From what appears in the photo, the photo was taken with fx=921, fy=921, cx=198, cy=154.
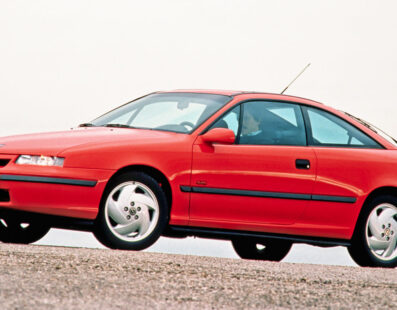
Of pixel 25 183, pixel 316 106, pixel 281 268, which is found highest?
pixel 316 106

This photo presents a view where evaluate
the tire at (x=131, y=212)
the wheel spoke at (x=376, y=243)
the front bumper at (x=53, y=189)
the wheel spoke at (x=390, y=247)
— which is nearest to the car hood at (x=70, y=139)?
the front bumper at (x=53, y=189)

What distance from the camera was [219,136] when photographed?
26.5 ft

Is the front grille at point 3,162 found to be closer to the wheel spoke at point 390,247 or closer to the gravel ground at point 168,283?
the gravel ground at point 168,283

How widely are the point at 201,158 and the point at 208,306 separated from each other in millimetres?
2910

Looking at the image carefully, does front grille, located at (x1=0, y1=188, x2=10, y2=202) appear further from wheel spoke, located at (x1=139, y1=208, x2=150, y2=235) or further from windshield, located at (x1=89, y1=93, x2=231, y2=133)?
windshield, located at (x1=89, y1=93, x2=231, y2=133)

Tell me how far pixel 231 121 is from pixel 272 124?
47 centimetres

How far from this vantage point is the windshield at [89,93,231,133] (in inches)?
331

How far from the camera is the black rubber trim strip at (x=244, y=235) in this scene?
816 cm

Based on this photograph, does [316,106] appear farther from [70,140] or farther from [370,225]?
[70,140]

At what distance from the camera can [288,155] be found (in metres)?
8.55

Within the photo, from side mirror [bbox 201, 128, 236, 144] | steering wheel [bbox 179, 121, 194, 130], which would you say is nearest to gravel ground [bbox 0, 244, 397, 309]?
side mirror [bbox 201, 128, 236, 144]

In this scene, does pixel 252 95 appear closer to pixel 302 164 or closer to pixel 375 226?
pixel 302 164

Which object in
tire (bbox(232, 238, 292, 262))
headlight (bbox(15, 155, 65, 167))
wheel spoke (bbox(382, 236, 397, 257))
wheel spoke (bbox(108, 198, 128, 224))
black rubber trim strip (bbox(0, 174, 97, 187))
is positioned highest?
headlight (bbox(15, 155, 65, 167))

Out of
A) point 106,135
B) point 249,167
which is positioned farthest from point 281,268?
point 106,135
